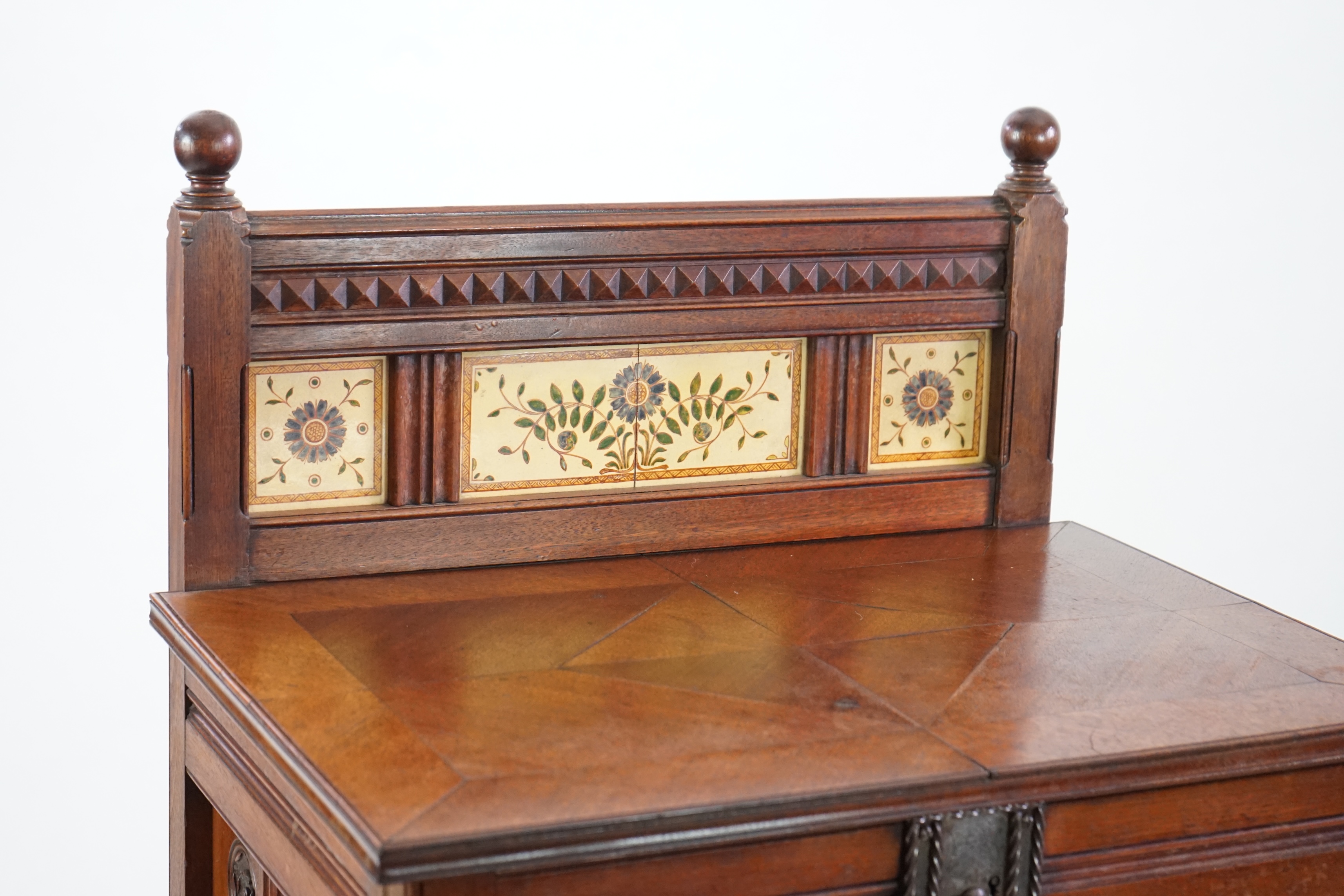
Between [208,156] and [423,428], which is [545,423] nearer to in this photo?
[423,428]

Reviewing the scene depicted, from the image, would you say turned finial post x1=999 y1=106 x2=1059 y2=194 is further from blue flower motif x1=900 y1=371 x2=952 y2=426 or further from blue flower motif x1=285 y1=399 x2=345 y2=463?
blue flower motif x1=285 y1=399 x2=345 y2=463

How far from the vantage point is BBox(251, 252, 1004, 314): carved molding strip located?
2213mm

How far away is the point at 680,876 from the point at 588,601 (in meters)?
0.55

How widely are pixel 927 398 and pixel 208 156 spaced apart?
1.06m

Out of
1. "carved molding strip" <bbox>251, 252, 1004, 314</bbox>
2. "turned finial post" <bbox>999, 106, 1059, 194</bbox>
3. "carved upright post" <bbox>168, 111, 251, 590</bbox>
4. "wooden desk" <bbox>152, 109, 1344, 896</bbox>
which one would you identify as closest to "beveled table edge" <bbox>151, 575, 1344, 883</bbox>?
"wooden desk" <bbox>152, 109, 1344, 896</bbox>

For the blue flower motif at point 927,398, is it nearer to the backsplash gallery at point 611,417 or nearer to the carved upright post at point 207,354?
the backsplash gallery at point 611,417

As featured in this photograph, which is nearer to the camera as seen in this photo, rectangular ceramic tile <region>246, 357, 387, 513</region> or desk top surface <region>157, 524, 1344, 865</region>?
desk top surface <region>157, 524, 1344, 865</region>

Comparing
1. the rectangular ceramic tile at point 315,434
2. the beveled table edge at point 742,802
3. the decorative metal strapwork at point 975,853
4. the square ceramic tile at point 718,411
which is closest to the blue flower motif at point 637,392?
the square ceramic tile at point 718,411

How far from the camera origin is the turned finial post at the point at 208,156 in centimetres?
211

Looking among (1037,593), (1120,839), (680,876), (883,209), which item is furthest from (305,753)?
(883,209)

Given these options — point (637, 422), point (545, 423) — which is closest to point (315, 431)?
point (545, 423)

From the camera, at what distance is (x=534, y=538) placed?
7.76 ft

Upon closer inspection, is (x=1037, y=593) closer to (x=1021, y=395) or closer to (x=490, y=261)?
(x=1021, y=395)

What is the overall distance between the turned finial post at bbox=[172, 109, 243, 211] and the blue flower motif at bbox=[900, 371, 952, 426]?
0.97 meters
